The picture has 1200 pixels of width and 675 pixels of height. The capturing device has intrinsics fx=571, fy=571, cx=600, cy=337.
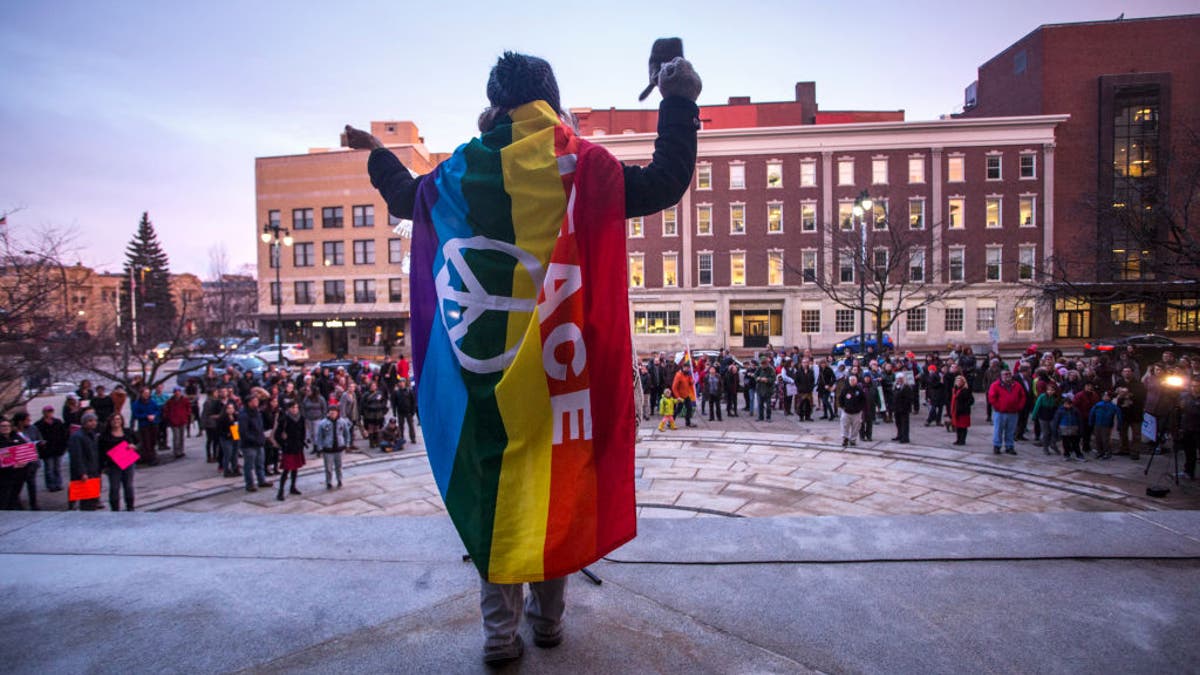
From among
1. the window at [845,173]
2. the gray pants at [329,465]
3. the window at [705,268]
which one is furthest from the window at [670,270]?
the gray pants at [329,465]

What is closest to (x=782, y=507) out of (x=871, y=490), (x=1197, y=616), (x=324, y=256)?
(x=871, y=490)

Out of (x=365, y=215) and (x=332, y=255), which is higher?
(x=365, y=215)

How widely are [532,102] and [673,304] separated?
41502mm

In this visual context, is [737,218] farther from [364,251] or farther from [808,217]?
[364,251]

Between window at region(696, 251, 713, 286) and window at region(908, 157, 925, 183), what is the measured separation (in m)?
15.2

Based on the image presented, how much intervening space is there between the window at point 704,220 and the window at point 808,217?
656 centimetres

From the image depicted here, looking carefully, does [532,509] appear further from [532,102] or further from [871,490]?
[871,490]

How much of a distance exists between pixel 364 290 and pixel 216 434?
3921 cm

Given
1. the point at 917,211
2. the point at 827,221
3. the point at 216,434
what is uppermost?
the point at 917,211

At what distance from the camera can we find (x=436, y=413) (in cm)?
230

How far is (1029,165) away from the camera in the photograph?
41062 mm

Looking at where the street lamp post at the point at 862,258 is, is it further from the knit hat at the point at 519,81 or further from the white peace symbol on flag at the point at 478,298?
the white peace symbol on flag at the point at 478,298

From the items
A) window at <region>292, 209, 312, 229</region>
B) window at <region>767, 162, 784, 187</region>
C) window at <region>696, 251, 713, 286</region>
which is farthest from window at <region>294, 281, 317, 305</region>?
Answer: window at <region>767, 162, 784, 187</region>

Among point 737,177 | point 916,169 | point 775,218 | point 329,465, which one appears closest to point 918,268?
point 916,169
